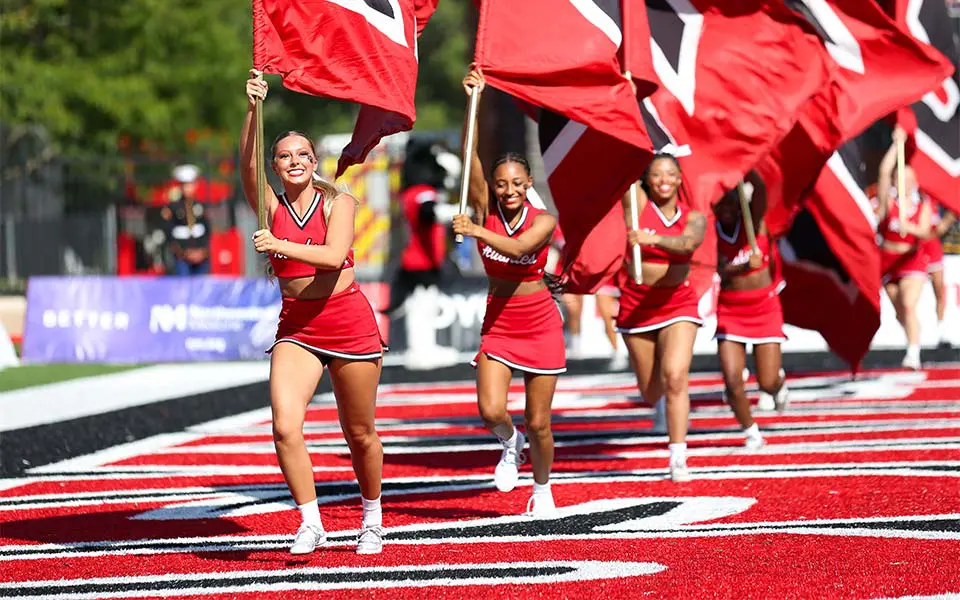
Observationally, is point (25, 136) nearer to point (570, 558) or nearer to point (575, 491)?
point (575, 491)

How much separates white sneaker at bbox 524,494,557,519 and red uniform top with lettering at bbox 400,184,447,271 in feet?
40.0

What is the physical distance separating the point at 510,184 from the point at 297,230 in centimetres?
182

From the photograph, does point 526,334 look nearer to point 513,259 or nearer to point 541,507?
point 513,259

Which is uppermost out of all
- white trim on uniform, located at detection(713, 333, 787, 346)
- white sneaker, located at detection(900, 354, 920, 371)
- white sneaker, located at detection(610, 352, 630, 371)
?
white trim on uniform, located at detection(713, 333, 787, 346)

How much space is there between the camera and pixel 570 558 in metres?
8.22

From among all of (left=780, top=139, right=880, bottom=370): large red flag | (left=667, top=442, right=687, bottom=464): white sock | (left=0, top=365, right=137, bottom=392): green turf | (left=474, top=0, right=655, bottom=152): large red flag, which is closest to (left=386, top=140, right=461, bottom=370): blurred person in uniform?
(left=0, top=365, right=137, bottom=392): green turf

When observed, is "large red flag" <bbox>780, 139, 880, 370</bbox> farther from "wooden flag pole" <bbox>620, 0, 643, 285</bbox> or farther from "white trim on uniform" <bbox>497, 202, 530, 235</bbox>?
"white trim on uniform" <bbox>497, 202, 530, 235</bbox>

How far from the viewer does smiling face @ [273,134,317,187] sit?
8.46 m

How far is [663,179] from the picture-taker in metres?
11.7

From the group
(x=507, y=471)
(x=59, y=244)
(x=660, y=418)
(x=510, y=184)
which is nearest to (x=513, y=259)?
(x=510, y=184)

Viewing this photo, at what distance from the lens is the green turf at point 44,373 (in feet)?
62.4

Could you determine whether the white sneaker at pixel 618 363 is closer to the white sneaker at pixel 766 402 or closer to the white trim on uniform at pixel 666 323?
the white sneaker at pixel 766 402

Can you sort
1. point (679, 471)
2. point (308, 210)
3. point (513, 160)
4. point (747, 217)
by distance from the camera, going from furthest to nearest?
point (747, 217)
point (679, 471)
point (513, 160)
point (308, 210)

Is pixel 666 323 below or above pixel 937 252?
below
